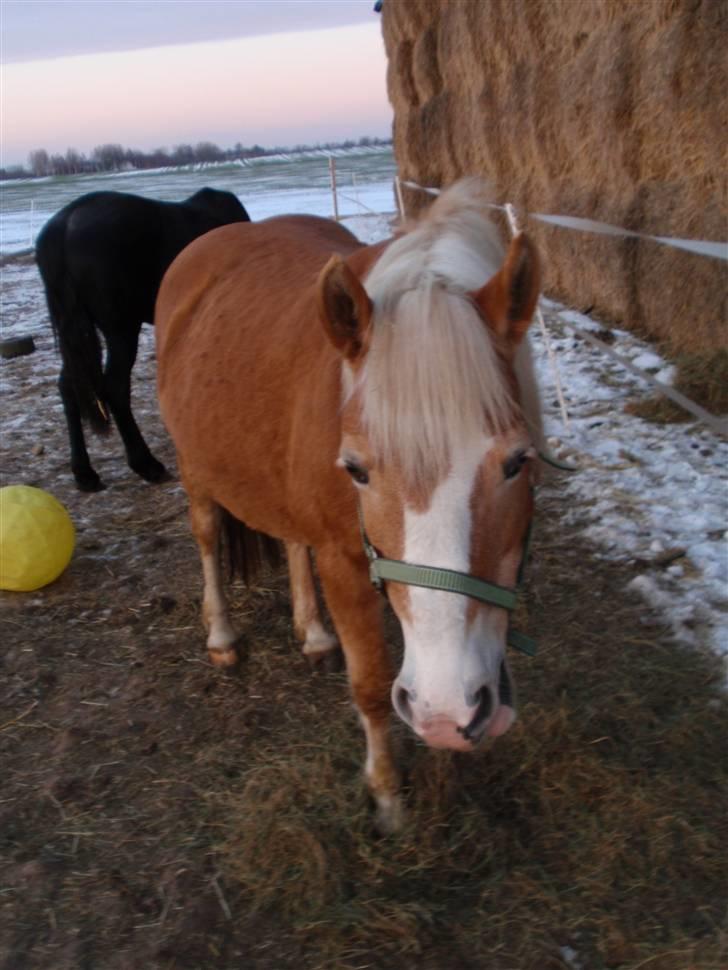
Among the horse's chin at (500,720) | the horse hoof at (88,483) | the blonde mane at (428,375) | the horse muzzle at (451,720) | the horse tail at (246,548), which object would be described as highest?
the blonde mane at (428,375)

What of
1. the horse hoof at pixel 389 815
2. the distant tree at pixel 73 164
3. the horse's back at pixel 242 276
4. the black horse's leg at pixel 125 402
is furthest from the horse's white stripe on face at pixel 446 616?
the distant tree at pixel 73 164

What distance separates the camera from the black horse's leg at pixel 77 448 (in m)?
5.12

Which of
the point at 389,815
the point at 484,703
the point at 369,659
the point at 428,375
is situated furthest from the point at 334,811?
the point at 428,375

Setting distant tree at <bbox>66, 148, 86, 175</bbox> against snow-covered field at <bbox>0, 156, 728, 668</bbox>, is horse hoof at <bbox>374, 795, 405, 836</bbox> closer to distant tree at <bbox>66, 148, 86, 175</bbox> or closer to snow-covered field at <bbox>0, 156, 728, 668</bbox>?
snow-covered field at <bbox>0, 156, 728, 668</bbox>

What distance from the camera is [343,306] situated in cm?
175

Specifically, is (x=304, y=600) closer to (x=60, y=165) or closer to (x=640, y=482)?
(x=640, y=482)

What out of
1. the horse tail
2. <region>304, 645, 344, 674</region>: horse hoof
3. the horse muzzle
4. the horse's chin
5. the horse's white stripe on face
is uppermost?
the horse's white stripe on face

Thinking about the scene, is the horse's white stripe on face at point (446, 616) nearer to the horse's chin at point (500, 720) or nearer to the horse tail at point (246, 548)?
the horse's chin at point (500, 720)

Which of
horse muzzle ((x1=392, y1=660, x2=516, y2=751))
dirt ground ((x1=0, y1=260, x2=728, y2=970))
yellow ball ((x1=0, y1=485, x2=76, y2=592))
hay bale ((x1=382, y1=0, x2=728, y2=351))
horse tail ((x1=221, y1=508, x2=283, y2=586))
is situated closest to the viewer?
horse muzzle ((x1=392, y1=660, x2=516, y2=751))

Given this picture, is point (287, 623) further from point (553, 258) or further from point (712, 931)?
point (553, 258)

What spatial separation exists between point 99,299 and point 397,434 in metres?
3.91

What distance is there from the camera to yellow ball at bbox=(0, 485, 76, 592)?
12.1ft

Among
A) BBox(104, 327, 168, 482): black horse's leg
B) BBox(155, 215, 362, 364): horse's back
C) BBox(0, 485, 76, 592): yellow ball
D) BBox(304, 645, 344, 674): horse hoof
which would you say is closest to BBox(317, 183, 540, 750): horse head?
BBox(155, 215, 362, 364): horse's back

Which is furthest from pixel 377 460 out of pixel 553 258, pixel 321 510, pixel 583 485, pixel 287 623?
pixel 553 258
